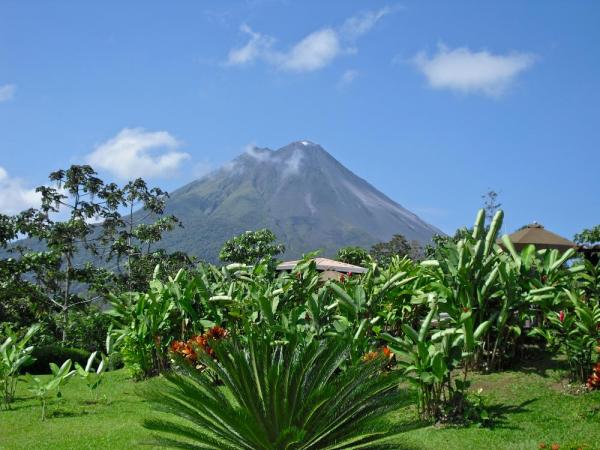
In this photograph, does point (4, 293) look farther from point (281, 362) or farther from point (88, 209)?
point (281, 362)

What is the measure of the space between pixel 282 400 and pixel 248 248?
33.2 metres

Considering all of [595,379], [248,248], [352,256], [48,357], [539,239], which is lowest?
[595,379]

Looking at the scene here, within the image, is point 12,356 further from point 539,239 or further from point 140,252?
point 140,252

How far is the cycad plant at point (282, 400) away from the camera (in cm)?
281

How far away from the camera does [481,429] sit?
5.62 metres

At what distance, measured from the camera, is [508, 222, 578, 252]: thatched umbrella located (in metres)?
13.6

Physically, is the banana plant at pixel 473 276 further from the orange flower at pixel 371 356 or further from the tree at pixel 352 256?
the tree at pixel 352 256

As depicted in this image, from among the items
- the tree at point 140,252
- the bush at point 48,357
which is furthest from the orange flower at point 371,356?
the tree at point 140,252

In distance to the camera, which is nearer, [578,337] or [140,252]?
[578,337]

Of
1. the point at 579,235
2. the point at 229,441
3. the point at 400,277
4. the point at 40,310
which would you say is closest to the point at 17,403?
the point at 400,277

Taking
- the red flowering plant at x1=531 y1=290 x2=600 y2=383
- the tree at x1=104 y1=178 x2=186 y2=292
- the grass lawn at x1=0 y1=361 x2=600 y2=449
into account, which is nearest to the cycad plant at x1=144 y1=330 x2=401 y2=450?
the grass lawn at x1=0 y1=361 x2=600 y2=449

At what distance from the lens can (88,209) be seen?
87.2 feet

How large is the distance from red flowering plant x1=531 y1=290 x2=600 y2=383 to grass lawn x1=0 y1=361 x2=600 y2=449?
29 cm

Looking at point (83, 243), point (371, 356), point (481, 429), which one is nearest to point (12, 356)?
point (371, 356)
